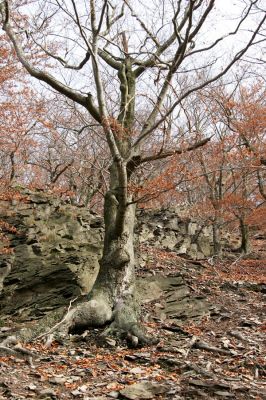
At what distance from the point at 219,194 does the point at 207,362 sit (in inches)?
557

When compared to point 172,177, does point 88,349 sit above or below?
below

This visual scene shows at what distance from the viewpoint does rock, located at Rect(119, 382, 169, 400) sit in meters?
4.71

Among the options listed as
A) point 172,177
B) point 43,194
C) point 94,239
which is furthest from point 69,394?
point 43,194

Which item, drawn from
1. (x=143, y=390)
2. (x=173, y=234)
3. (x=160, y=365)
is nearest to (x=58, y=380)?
(x=143, y=390)

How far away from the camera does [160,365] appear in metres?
6.07

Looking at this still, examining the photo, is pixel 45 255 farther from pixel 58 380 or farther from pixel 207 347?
pixel 58 380

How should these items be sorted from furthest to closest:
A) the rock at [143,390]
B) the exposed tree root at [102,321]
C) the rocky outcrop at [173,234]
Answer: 1. the rocky outcrop at [173,234]
2. the exposed tree root at [102,321]
3. the rock at [143,390]

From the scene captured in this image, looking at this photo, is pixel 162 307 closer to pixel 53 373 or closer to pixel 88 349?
pixel 88 349

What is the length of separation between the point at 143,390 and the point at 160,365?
4.12 ft

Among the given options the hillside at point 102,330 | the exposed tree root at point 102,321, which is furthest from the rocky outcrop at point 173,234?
the exposed tree root at point 102,321

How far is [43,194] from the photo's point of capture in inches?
612

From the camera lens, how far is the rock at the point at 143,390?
Answer: 4.71 meters

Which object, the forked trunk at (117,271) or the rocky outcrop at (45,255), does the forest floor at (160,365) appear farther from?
the rocky outcrop at (45,255)

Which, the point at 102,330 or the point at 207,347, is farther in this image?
the point at 102,330
